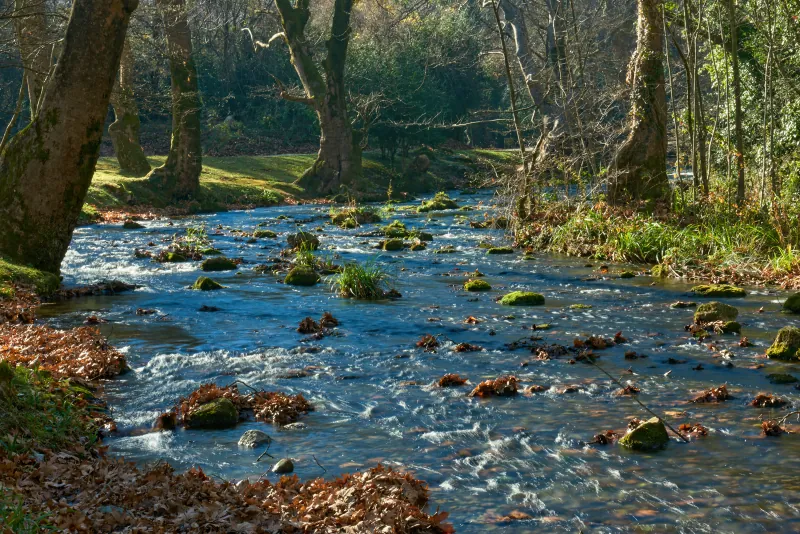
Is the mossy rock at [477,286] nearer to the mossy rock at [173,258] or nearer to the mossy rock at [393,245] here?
the mossy rock at [393,245]

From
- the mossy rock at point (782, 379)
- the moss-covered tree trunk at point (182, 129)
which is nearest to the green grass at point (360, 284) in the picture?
the mossy rock at point (782, 379)

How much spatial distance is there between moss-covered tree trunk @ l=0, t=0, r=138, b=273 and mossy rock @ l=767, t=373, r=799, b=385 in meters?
10.8

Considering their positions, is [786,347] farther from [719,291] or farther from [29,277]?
[29,277]

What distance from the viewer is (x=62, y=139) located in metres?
13.3

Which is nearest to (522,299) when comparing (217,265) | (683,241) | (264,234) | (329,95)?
(683,241)

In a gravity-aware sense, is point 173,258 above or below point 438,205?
below

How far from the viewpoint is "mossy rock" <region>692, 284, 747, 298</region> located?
1312 centimetres

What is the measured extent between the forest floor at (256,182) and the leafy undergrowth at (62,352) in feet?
46.2

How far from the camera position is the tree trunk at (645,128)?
19.0 m

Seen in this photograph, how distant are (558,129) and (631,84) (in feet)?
12.9

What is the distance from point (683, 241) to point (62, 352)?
39.3 feet

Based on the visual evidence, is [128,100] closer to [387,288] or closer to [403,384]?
[387,288]

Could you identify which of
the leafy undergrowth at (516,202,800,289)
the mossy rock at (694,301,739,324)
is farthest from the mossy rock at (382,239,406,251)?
the mossy rock at (694,301,739,324)

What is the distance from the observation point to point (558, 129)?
2336 centimetres
